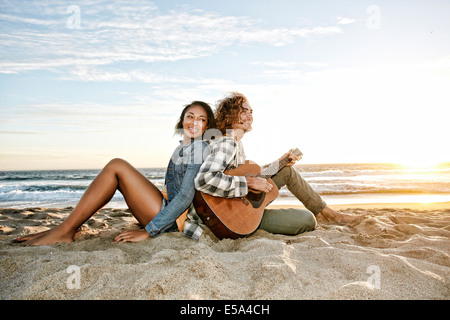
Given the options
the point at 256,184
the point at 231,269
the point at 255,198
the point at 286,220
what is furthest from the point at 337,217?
the point at 231,269

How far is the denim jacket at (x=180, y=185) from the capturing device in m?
2.53

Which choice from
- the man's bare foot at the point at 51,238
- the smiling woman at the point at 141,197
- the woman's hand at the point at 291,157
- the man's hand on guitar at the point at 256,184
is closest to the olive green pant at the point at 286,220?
the woman's hand at the point at 291,157

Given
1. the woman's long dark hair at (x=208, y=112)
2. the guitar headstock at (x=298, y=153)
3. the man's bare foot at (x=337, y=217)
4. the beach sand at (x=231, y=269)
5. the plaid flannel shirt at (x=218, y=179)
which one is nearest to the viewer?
the beach sand at (x=231, y=269)

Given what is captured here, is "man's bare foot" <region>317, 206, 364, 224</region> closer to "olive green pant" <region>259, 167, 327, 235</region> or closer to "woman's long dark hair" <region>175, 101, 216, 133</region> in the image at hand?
"olive green pant" <region>259, 167, 327, 235</region>

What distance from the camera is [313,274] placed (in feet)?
6.15

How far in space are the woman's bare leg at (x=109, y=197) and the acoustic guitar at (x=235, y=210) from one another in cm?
44

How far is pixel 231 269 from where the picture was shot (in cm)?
194

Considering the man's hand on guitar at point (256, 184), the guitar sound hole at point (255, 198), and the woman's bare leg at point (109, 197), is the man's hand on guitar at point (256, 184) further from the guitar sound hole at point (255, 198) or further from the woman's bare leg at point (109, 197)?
the woman's bare leg at point (109, 197)

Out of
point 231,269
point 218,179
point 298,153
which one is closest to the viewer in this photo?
point 231,269

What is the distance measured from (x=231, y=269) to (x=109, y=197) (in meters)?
1.36

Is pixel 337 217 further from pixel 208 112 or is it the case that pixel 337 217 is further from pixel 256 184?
pixel 208 112

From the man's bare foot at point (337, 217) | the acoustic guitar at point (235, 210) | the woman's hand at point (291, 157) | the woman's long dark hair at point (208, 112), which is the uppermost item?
the woman's long dark hair at point (208, 112)

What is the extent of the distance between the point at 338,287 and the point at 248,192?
1348 millimetres
